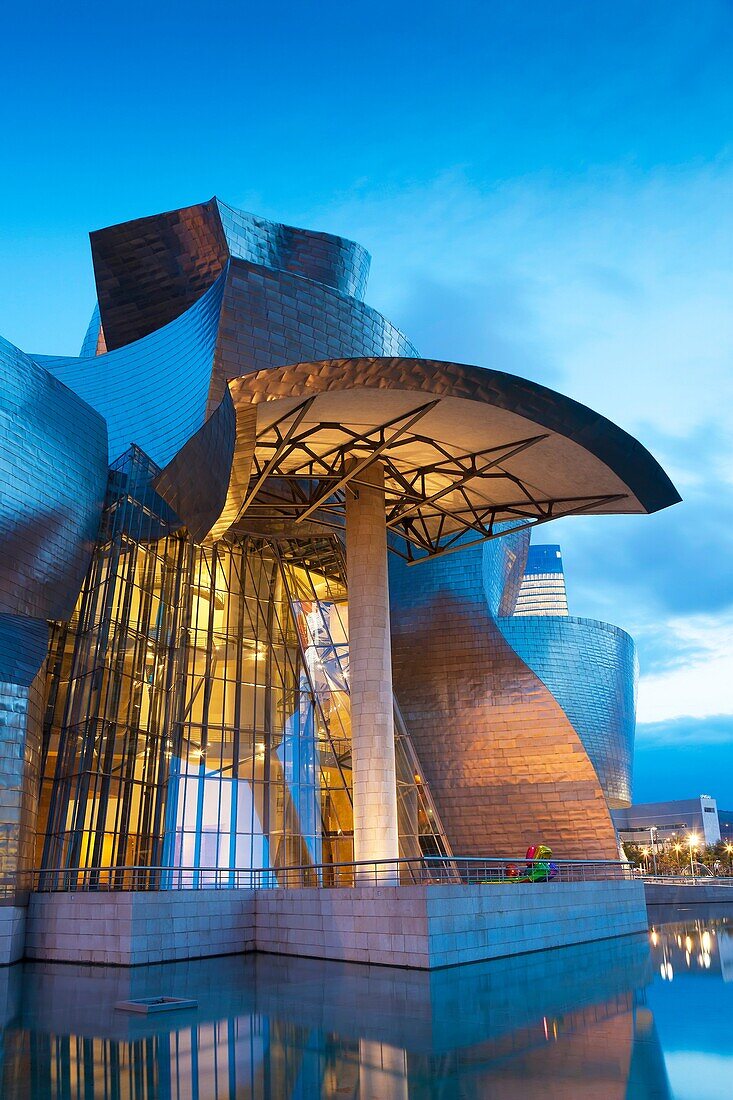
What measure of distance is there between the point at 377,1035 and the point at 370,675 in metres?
13.9

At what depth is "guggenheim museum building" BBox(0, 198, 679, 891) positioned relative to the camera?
20.3 m

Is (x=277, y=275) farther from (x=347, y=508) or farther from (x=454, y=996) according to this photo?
(x=454, y=996)

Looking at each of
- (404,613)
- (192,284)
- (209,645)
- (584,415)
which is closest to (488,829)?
(404,613)

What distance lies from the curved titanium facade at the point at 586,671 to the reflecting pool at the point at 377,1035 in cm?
1801

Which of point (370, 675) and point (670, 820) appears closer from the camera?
point (370, 675)

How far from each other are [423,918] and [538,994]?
3.52m

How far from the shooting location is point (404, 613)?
33312mm

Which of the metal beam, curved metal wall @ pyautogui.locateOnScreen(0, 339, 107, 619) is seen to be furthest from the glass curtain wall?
the metal beam

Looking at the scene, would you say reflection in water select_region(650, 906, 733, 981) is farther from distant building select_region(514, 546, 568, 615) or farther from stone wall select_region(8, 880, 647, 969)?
distant building select_region(514, 546, 568, 615)

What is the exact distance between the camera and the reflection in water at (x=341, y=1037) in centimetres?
655

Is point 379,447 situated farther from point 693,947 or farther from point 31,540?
point 693,947

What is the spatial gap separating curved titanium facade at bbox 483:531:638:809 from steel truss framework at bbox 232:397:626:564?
488 cm

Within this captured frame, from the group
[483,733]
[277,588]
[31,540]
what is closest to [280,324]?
[31,540]

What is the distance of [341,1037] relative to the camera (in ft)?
27.1
